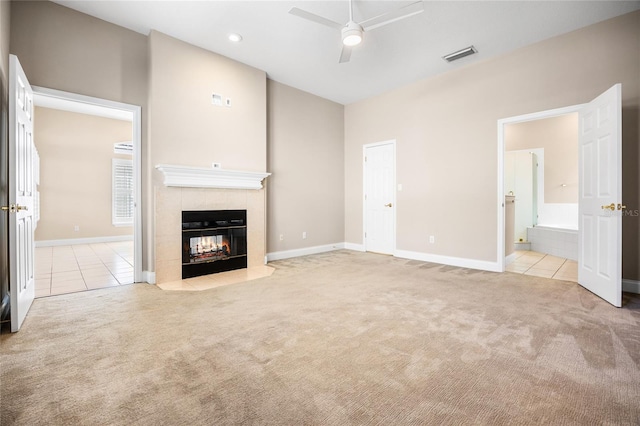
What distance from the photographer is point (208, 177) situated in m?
4.06

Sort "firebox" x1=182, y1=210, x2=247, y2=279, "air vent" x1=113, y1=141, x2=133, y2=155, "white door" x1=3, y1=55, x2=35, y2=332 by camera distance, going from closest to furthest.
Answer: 1. "white door" x1=3, y1=55, x2=35, y2=332
2. "firebox" x1=182, y1=210, x2=247, y2=279
3. "air vent" x1=113, y1=141, x2=133, y2=155

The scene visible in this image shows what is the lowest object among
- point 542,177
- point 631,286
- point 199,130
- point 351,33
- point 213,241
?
point 631,286

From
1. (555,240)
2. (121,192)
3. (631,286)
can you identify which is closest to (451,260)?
(631,286)

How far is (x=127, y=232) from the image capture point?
791 centimetres

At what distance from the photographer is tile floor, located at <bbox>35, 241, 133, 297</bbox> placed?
3594 millimetres

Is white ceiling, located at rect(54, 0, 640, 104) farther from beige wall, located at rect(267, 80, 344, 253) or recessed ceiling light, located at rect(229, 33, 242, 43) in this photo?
beige wall, located at rect(267, 80, 344, 253)

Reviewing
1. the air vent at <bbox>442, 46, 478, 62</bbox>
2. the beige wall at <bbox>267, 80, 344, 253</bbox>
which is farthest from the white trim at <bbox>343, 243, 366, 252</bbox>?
the air vent at <bbox>442, 46, 478, 62</bbox>

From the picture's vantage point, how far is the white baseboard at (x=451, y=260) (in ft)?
14.3

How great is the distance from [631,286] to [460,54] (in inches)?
140

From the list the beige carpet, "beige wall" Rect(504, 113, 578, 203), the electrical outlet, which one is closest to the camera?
the beige carpet

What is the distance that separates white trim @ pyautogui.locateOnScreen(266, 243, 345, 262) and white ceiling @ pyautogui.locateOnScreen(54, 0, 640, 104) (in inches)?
124

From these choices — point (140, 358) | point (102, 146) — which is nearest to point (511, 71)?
point (140, 358)

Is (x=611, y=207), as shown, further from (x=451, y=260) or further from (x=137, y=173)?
(x=137, y=173)

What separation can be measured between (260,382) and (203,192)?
3092mm
